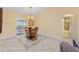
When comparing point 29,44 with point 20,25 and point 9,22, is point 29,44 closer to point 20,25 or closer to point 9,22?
point 20,25

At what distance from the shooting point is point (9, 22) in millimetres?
1182

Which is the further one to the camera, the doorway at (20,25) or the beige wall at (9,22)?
the doorway at (20,25)

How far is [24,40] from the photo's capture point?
1232mm

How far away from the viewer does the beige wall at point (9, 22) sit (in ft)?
3.50

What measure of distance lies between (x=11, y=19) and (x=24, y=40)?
32 centimetres

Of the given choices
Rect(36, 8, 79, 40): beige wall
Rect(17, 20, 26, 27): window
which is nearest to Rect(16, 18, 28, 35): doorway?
Rect(17, 20, 26, 27): window

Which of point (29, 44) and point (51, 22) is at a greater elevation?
point (51, 22)

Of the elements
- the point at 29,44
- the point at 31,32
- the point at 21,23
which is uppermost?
the point at 21,23

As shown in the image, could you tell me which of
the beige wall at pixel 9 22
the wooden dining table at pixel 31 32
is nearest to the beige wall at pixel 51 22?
the wooden dining table at pixel 31 32

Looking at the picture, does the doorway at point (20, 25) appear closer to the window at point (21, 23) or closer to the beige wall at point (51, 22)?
the window at point (21, 23)

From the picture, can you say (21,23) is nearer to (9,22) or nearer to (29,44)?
(9,22)

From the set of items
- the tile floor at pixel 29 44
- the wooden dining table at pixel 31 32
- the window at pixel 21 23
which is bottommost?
the tile floor at pixel 29 44

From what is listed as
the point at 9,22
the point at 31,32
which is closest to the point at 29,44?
the point at 31,32

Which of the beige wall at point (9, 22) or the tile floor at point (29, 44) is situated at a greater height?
the beige wall at point (9, 22)
